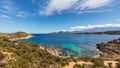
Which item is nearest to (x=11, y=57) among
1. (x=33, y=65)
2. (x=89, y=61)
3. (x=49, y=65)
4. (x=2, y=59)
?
(x=2, y=59)

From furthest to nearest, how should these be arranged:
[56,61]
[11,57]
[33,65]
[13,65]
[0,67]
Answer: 1. [56,61]
2. [11,57]
3. [33,65]
4. [13,65]
5. [0,67]

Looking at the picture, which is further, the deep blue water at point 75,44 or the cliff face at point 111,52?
the deep blue water at point 75,44

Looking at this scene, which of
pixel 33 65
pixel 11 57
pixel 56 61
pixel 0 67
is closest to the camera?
pixel 0 67

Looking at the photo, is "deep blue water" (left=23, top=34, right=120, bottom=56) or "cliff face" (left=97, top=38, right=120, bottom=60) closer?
"cliff face" (left=97, top=38, right=120, bottom=60)

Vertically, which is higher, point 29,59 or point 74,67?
point 29,59

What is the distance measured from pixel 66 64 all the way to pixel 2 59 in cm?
1032

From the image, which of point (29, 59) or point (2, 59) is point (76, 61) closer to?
point (29, 59)

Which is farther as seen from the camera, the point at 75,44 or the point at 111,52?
the point at 75,44

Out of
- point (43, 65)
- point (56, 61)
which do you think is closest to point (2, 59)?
point (43, 65)

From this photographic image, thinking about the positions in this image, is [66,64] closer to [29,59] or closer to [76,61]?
[76,61]

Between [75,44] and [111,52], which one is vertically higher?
[111,52]

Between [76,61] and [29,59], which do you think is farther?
[76,61]

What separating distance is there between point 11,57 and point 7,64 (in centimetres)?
329

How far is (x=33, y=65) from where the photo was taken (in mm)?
22797
